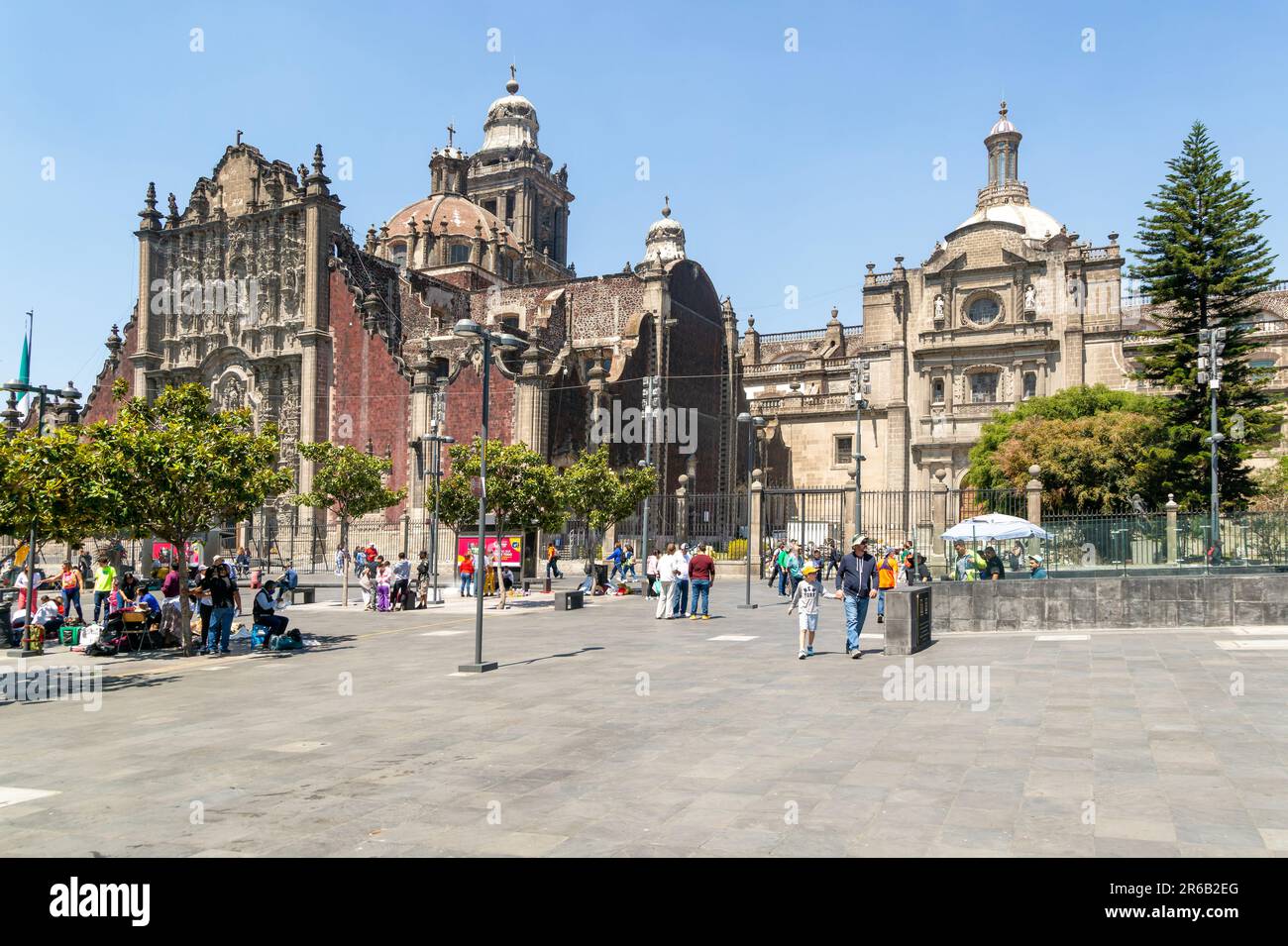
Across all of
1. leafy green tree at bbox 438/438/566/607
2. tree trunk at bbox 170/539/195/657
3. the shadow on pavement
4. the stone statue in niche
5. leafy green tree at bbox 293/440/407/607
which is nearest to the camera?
the shadow on pavement

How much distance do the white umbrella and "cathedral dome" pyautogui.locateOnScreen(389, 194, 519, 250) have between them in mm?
46210

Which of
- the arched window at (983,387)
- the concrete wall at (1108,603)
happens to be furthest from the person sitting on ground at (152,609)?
the arched window at (983,387)

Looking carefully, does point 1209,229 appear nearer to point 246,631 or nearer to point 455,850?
point 246,631

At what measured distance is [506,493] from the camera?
2380cm

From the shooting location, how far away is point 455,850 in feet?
17.9

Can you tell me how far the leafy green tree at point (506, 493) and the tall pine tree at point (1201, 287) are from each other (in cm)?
2360

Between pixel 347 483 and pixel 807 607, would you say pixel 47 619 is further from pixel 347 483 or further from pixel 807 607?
pixel 347 483

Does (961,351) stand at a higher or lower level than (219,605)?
higher

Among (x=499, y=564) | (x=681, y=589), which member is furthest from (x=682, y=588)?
(x=499, y=564)

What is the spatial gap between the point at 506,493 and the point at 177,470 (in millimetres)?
9922

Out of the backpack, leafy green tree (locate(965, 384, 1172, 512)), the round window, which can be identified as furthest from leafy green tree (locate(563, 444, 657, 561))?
the round window

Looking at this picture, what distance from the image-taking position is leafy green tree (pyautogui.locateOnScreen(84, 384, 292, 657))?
14.3 m

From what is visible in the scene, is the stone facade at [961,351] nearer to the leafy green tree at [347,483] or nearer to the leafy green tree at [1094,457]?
the leafy green tree at [1094,457]

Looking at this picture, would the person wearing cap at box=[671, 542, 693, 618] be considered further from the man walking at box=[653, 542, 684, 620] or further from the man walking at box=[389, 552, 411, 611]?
the man walking at box=[389, 552, 411, 611]
